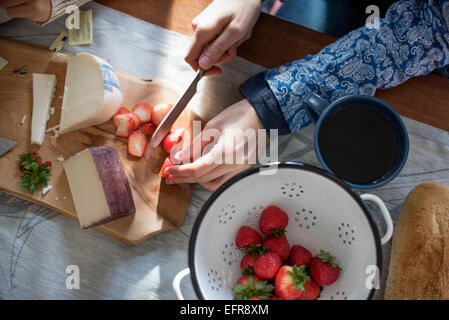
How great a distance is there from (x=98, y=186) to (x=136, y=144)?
0.15 metres

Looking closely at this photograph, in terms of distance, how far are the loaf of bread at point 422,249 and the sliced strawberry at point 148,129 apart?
72 cm

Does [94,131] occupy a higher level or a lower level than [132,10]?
lower

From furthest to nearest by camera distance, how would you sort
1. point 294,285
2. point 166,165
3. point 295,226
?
1. point 166,165
2. point 295,226
3. point 294,285

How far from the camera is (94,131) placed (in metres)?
0.99

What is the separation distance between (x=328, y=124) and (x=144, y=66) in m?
0.60

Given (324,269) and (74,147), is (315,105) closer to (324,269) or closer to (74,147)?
(324,269)

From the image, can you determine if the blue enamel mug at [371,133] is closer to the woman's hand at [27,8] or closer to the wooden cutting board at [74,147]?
the wooden cutting board at [74,147]

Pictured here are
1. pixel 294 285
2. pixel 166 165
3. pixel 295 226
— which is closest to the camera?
pixel 294 285

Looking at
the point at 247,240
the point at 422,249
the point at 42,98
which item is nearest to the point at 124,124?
the point at 42,98

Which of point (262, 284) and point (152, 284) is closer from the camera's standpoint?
point (262, 284)

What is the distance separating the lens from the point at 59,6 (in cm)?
96
